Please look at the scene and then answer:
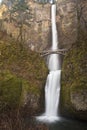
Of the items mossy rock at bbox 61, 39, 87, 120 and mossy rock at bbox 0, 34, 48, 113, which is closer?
mossy rock at bbox 61, 39, 87, 120

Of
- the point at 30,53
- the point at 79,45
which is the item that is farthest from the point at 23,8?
the point at 79,45

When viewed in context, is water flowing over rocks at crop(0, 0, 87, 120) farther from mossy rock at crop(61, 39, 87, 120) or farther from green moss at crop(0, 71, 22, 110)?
green moss at crop(0, 71, 22, 110)

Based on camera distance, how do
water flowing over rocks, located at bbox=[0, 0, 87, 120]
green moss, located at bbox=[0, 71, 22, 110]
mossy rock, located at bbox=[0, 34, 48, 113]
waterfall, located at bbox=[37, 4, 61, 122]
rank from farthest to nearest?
mossy rock, located at bbox=[0, 34, 48, 113] < waterfall, located at bbox=[37, 4, 61, 122] < green moss, located at bbox=[0, 71, 22, 110] < water flowing over rocks, located at bbox=[0, 0, 87, 120]

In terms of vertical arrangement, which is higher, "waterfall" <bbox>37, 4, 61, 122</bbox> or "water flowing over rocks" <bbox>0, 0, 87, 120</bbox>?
"water flowing over rocks" <bbox>0, 0, 87, 120</bbox>

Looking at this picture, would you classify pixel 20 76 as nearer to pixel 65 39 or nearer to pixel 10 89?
pixel 10 89

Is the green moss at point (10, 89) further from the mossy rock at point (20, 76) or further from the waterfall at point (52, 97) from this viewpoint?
the waterfall at point (52, 97)

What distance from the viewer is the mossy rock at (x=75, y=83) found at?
19.3 meters

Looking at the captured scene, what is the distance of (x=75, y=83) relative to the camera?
2006 centimetres

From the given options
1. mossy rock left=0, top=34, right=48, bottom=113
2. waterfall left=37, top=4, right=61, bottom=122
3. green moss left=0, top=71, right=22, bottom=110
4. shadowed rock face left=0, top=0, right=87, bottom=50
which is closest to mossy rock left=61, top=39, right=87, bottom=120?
waterfall left=37, top=4, right=61, bottom=122

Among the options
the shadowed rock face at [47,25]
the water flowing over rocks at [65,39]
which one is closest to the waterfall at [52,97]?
the water flowing over rocks at [65,39]

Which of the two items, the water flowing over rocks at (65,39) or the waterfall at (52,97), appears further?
the waterfall at (52,97)

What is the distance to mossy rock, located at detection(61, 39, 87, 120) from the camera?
19.3 metres

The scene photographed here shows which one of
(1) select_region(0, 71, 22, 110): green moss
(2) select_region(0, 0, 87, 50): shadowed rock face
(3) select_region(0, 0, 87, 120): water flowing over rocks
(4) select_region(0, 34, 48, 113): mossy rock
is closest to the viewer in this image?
(3) select_region(0, 0, 87, 120): water flowing over rocks

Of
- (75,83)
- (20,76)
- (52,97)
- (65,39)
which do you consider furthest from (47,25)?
(75,83)
